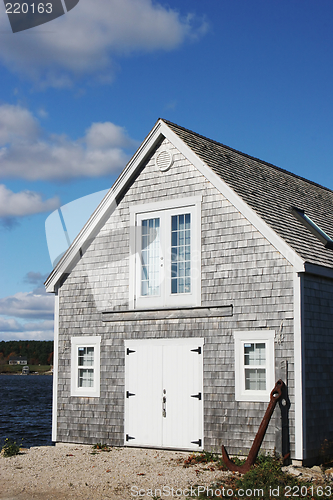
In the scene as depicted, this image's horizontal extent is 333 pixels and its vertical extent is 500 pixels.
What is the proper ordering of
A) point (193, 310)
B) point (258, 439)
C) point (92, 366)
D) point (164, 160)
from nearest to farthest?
point (258, 439) < point (193, 310) < point (164, 160) < point (92, 366)

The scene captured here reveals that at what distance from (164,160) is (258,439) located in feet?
23.2

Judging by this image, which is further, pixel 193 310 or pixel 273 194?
pixel 273 194

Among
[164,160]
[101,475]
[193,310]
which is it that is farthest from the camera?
[164,160]

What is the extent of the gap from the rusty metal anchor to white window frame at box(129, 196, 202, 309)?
2813 millimetres

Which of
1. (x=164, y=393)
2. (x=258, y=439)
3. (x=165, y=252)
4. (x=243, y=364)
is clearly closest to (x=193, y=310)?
(x=165, y=252)

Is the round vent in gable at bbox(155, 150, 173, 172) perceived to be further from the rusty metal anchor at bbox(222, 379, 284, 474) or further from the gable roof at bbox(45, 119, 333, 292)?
the rusty metal anchor at bbox(222, 379, 284, 474)

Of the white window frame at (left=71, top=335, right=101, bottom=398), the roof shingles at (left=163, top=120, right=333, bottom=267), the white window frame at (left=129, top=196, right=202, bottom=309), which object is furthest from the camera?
the white window frame at (left=71, top=335, right=101, bottom=398)

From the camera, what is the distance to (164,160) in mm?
15102

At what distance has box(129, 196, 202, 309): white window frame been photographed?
14.2 metres

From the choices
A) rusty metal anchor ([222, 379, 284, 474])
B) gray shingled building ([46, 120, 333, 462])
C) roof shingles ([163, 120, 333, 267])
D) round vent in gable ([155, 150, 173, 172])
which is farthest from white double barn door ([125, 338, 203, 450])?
round vent in gable ([155, 150, 173, 172])

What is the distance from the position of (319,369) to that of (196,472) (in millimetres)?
3498

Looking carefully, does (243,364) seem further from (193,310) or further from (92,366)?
(92,366)

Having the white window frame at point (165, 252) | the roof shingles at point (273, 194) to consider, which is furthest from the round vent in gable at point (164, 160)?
the white window frame at point (165, 252)

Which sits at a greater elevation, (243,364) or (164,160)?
(164,160)
